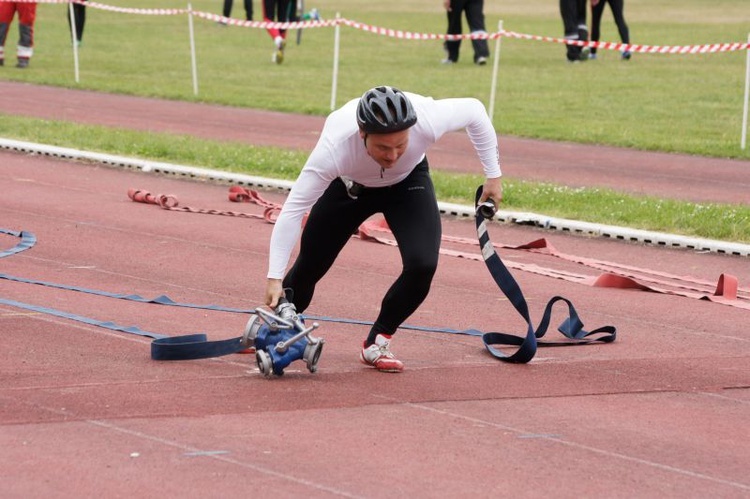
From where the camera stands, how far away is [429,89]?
2442 centimetres

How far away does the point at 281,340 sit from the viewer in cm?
755

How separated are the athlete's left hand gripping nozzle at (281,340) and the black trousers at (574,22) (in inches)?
824

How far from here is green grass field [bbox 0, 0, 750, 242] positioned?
16438 millimetres

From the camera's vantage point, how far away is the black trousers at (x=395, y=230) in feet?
25.6

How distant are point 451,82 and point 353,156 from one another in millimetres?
18095

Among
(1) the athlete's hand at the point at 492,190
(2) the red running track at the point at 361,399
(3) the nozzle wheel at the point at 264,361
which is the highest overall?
(1) the athlete's hand at the point at 492,190

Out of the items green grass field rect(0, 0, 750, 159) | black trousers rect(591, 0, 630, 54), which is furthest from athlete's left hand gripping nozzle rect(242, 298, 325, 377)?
black trousers rect(591, 0, 630, 54)

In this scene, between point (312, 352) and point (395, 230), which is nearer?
point (312, 352)

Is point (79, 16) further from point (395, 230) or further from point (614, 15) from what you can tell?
point (395, 230)

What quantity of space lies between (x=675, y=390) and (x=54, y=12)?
3695 centimetres

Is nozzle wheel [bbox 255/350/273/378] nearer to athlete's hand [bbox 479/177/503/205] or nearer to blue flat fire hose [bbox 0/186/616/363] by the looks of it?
blue flat fire hose [bbox 0/186/616/363]

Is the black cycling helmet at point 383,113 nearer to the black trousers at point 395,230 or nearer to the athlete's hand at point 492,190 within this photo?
the black trousers at point 395,230

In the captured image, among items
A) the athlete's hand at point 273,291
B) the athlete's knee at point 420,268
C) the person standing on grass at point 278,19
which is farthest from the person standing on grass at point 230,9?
the athlete's hand at point 273,291

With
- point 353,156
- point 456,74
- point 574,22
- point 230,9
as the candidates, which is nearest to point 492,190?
point 353,156
